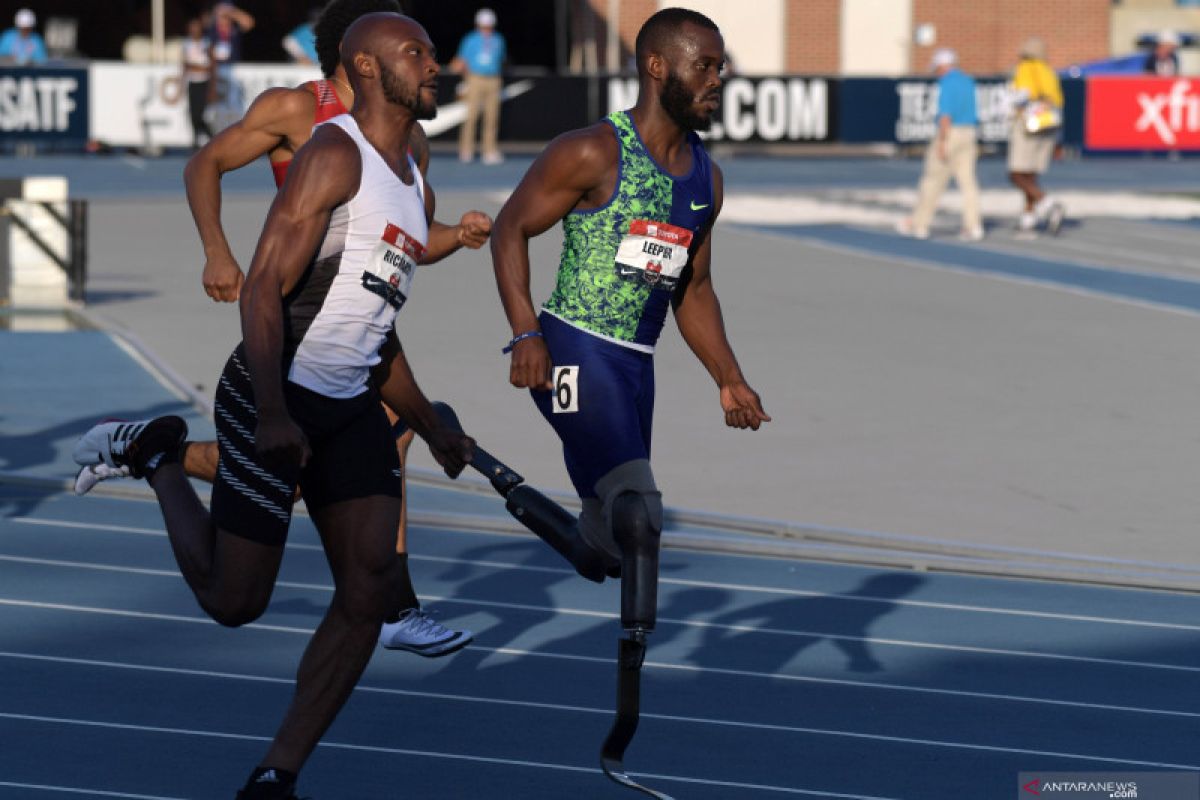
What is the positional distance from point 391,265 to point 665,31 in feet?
3.84

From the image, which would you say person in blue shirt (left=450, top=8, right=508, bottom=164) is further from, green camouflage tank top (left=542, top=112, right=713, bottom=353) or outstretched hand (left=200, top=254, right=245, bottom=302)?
green camouflage tank top (left=542, top=112, right=713, bottom=353)

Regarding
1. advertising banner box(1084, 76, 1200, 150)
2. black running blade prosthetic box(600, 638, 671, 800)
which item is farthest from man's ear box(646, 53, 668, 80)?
advertising banner box(1084, 76, 1200, 150)

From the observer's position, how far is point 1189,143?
3797 cm

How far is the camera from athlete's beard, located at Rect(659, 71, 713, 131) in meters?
6.20

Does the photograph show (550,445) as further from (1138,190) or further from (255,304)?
(1138,190)

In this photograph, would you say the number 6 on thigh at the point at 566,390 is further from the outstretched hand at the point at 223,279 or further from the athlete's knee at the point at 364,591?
the outstretched hand at the point at 223,279

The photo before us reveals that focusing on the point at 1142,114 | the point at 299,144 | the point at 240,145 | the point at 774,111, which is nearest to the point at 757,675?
the point at 299,144

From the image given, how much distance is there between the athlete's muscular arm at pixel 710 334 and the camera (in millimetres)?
6625

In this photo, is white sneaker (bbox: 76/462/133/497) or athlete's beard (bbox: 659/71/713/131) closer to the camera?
athlete's beard (bbox: 659/71/713/131)

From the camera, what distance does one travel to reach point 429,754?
618 cm

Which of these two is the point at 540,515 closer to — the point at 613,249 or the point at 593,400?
the point at 593,400

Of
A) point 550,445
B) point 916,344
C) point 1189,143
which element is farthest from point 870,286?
point 1189,143

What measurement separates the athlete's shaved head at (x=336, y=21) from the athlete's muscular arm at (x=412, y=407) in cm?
Answer: 135

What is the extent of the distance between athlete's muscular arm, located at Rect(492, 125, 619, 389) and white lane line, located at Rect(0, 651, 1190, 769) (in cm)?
108
